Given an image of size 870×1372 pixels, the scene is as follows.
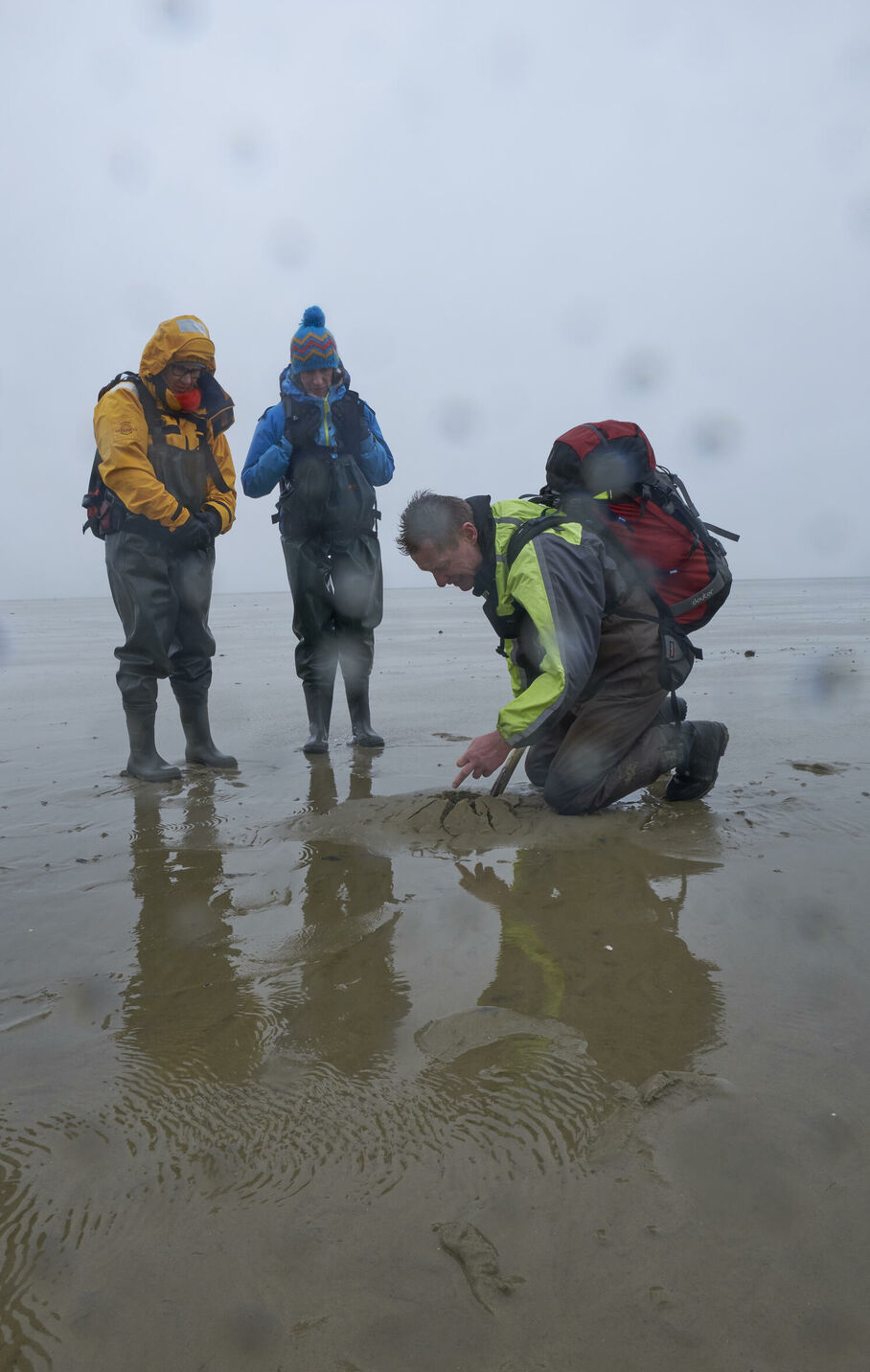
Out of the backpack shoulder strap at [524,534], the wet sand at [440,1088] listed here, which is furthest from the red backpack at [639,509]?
the wet sand at [440,1088]

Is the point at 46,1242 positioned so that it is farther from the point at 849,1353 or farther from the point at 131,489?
the point at 131,489

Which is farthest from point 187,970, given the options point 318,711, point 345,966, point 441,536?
point 318,711

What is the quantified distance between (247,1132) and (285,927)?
3.01 ft

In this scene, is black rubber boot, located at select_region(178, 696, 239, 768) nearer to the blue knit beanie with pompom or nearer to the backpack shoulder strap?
the blue knit beanie with pompom

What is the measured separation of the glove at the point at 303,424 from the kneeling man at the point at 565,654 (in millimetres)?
1883

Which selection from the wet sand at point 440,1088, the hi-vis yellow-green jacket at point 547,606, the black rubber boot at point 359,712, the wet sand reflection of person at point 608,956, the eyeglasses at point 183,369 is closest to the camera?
the wet sand at point 440,1088

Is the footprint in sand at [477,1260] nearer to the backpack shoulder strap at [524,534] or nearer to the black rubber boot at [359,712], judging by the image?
the backpack shoulder strap at [524,534]

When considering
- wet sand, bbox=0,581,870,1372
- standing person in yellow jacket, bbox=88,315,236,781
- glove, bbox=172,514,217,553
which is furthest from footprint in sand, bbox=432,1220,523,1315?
glove, bbox=172,514,217,553

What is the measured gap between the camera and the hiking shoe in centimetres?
361

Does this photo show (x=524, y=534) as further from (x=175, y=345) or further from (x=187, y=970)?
(x=175, y=345)

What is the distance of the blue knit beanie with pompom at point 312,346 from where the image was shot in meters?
4.68

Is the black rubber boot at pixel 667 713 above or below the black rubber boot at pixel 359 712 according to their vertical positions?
above

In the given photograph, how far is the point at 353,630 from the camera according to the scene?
518 cm

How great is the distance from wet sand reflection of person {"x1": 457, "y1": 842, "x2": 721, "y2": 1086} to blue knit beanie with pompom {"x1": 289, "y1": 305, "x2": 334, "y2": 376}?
3038 mm
